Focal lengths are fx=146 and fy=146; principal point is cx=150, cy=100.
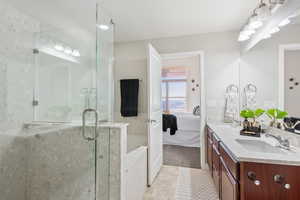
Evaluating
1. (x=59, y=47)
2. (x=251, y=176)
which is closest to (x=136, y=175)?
(x=251, y=176)

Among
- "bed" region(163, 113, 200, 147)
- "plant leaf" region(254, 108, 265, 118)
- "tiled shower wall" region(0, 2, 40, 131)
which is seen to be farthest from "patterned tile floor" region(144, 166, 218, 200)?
"tiled shower wall" region(0, 2, 40, 131)

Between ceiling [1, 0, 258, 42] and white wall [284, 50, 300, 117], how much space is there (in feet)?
2.76

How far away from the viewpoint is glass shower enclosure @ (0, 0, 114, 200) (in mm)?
1578

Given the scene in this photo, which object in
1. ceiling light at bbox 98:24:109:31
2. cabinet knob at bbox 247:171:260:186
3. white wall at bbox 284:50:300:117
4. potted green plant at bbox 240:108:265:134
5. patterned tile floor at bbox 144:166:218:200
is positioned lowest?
patterned tile floor at bbox 144:166:218:200

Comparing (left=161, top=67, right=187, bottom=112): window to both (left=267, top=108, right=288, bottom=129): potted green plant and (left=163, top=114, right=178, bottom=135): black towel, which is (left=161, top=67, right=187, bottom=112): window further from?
(left=267, top=108, right=288, bottom=129): potted green plant

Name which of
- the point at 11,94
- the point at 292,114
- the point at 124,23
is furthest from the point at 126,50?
the point at 292,114

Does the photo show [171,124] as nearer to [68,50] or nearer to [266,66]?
[266,66]

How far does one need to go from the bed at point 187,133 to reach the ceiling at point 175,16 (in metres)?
2.17

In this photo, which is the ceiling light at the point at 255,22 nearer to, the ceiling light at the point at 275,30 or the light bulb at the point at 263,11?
the light bulb at the point at 263,11

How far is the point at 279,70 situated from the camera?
1737 millimetres

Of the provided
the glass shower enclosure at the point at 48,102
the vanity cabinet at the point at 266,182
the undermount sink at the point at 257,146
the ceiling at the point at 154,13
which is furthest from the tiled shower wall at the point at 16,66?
the undermount sink at the point at 257,146

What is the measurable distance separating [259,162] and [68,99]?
7.18 ft

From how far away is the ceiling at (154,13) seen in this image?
1.80 m

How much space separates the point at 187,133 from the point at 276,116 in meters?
2.35
